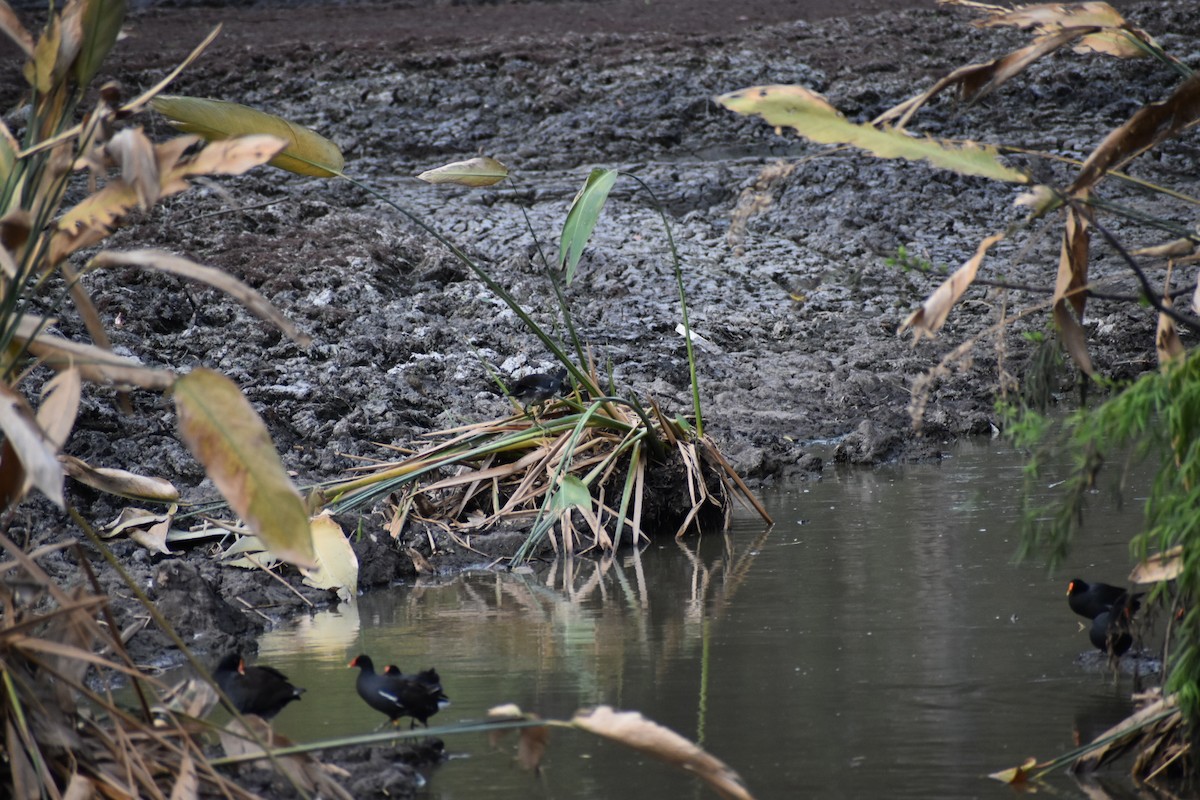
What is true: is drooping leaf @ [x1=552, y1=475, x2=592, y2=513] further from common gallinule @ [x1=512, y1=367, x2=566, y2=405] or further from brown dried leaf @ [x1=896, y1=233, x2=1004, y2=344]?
brown dried leaf @ [x1=896, y1=233, x2=1004, y2=344]

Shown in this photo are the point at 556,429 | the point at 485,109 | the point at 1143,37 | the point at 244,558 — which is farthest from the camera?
the point at 485,109

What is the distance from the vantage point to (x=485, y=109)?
52.6ft

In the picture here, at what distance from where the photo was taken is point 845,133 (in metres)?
3.17

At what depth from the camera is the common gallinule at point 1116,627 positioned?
3127 mm

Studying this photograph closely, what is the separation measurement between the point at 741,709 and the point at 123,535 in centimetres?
335

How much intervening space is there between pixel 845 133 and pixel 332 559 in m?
3.23

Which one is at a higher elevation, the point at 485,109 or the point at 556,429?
the point at 485,109

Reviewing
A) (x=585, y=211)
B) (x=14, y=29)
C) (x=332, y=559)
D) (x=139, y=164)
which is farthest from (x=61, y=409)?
(x=585, y=211)

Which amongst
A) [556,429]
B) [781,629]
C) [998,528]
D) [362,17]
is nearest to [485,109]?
[362,17]

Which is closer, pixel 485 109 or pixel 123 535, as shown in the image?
pixel 123 535

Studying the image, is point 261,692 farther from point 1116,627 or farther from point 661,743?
point 1116,627

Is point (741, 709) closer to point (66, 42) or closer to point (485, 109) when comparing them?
point (66, 42)

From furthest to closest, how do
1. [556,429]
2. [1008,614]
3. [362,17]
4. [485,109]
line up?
[362,17] < [485,109] < [556,429] < [1008,614]

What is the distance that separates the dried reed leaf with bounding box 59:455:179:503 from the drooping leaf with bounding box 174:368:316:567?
105 centimetres
